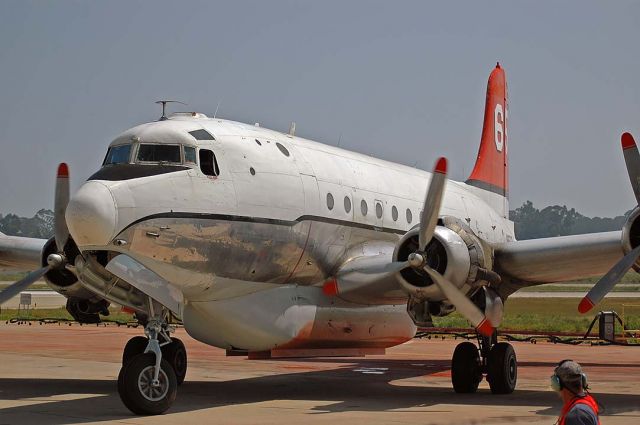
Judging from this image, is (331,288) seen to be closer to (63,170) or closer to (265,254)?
(265,254)

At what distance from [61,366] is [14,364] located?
43.5 inches

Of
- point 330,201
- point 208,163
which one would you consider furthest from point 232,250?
point 330,201

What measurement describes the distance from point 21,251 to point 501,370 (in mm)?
8409

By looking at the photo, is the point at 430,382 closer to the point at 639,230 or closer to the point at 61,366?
the point at 639,230

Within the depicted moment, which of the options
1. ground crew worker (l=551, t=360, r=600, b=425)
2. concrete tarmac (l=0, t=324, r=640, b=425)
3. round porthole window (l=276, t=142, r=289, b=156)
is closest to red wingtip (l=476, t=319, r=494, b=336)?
concrete tarmac (l=0, t=324, r=640, b=425)

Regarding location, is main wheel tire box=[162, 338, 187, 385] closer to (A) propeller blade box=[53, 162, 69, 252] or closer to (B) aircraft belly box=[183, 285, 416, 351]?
(B) aircraft belly box=[183, 285, 416, 351]

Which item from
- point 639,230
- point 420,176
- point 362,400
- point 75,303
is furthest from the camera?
point 420,176

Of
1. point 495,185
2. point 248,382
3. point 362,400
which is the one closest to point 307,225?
point 362,400

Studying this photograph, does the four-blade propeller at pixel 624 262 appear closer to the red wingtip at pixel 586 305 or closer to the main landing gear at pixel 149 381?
the red wingtip at pixel 586 305

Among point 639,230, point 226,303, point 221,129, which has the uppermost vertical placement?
point 221,129

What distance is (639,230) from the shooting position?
13367 mm

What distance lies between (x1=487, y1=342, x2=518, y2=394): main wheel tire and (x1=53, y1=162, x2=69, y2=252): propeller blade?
273 inches

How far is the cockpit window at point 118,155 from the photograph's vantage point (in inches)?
511

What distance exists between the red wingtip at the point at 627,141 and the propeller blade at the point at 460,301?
3052 mm
